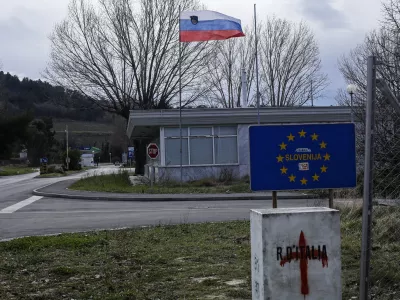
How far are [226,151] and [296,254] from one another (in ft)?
93.4

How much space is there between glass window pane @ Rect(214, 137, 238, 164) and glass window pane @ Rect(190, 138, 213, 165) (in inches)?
15.0

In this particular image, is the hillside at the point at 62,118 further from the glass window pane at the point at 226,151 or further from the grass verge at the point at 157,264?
the grass verge at the point at 157,264

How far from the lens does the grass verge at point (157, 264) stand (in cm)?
643

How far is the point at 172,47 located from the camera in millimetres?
43688

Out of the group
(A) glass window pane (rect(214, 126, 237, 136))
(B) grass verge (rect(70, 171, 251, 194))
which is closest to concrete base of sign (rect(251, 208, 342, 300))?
(B) grass verge (rect(70, 171, 251, 194))

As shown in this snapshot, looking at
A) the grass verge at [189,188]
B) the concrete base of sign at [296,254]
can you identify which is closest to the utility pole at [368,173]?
the concrete base of sign at [296,254]

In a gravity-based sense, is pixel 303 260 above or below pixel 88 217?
above

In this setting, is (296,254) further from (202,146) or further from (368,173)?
(202,146)

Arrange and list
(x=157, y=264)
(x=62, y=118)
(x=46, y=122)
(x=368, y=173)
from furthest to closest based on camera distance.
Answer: (x=62, y=118) → (x=46, y=122) → (x=157, y=264) → (x=368, y=173)

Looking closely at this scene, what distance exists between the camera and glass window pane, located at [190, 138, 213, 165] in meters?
33.0

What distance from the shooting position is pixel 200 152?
1302 inches

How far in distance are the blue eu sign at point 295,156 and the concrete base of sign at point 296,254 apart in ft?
4.84

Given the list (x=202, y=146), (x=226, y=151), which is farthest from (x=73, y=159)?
(x=226, y=151)

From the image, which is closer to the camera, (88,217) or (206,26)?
(88,217)
